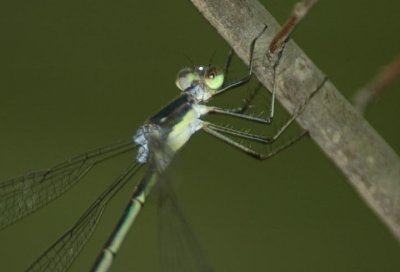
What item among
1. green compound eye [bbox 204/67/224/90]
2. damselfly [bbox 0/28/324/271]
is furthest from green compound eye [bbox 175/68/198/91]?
green compound eye [bbox 204/67/224/90]

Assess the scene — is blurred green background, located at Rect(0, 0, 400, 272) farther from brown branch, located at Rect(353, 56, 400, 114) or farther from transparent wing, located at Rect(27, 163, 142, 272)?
Answer: brown branch, located at Rect(353, 56, 400, 114)

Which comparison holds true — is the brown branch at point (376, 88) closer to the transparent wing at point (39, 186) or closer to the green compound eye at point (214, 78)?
the green compound eye at point (214, 78)

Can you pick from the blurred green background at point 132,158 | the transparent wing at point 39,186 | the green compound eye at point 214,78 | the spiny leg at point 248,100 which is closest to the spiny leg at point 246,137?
the spiny leg at point 248,100

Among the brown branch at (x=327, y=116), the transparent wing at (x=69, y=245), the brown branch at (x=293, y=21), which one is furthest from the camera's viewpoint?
the transparent wing at (x=69, y=245)

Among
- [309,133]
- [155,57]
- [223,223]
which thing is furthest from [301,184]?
[309,133]

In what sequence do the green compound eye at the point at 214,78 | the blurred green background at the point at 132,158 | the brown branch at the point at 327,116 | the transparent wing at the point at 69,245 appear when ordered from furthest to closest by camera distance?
the blurred green background at the point at 132,158, the transparent wing at the point at 69,245, the green compound eye at the point at 214,78, the brown branch at the point at 327,116

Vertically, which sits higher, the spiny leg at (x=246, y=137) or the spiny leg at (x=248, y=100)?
the spiny leg at (x=248, y=100)

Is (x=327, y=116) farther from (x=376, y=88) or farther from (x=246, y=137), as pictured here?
(x=246, y=137)

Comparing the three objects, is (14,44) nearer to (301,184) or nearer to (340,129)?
(301,184)
